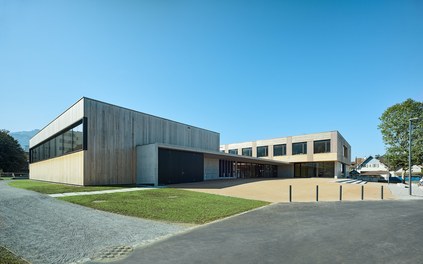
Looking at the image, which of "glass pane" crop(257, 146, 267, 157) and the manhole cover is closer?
the manhole cover

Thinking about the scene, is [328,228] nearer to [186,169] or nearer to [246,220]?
[246,220]

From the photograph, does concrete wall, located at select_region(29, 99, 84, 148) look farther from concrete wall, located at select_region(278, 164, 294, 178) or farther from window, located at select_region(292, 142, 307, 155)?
concrete wall, located at select_region(278, 164, 294, 178)

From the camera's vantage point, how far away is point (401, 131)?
140 feet

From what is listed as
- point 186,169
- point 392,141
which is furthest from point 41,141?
point 392,141

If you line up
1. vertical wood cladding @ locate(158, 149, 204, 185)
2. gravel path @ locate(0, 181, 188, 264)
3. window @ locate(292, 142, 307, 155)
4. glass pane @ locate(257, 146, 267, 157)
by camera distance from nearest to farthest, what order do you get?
gravel path @ locate(0, 181, 188, 264) → vertical wood cladding @ locate(158, 149, 204, 185) → window @ locate(292, 142, 307, 155) → glass pane @ locate(257, 146, 267, 157)

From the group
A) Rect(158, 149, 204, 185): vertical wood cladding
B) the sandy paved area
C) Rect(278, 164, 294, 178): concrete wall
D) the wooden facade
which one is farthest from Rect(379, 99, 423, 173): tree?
the wooden facade

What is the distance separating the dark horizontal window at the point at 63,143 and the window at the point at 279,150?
44.0m

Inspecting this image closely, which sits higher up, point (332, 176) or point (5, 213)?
point (5, 213)

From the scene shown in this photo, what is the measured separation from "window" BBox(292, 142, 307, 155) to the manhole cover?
171 ft

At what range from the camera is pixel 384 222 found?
355 inches

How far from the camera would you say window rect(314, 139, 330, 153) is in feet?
163

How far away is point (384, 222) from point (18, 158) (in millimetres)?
69200

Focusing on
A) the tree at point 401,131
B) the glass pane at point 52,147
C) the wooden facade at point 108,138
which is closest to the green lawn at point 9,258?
the wooden facade at point 108,138

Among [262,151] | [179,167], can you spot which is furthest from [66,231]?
[262,151]
